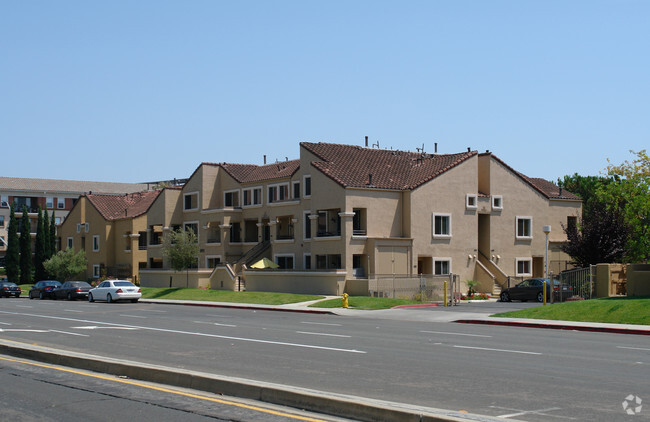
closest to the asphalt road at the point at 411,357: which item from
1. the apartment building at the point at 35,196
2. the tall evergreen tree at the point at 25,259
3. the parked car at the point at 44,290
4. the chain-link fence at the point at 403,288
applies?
A: the chain-link fence at the point at 403,288

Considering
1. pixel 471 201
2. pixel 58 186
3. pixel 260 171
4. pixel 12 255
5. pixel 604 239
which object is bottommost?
pixel 12 255

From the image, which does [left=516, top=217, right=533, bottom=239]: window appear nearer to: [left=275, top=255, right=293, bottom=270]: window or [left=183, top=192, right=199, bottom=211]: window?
[left=275, top=255, right=293, bottom=270]: window

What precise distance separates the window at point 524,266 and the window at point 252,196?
2032cm

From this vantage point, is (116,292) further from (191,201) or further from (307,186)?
(191,201)

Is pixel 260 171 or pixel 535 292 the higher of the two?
pixel 260 171

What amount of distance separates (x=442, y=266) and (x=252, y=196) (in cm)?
1683

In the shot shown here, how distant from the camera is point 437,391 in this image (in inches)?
472

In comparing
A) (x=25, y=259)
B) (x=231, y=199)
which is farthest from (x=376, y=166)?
(x=25, y=259)

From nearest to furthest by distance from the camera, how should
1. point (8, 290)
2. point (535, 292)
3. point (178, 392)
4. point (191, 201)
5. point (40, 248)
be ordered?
point (178, 392), point (535, 292), point (8, 290), point (191, 201), point (40, 248)

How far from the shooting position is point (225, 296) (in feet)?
165

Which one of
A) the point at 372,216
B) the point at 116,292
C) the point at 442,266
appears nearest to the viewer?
the point at 116,292

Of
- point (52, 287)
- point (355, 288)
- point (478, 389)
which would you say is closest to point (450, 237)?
point (355, 288)

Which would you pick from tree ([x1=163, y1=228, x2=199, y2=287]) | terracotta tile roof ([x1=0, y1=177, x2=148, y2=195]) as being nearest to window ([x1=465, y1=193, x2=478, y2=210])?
tree ([x1=163, y1=228, x2=199, y2=287])

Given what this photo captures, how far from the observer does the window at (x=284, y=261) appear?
185 feet
